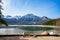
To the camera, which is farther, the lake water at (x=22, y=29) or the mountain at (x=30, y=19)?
the mountain at (x=30, y=19)

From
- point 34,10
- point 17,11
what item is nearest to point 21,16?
point 17,11

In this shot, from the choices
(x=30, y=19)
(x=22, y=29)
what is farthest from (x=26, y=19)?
(x=22, y=29)

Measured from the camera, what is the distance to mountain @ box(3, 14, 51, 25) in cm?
557

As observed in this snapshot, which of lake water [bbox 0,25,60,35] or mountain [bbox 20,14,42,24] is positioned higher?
mountain [bbox 20,14,42,24]

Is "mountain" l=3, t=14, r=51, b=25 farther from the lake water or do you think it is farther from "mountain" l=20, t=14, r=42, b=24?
the lake water

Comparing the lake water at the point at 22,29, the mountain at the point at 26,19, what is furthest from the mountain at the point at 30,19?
the lake water at the point at 22,29

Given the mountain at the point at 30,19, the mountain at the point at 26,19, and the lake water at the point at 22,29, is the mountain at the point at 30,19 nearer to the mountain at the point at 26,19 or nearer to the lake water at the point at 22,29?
the mountain at the point at 26,19

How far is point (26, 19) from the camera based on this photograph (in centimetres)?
583

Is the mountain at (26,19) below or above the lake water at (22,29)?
above

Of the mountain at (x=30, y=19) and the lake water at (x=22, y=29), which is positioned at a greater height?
the mountain at (x=30, y=19)

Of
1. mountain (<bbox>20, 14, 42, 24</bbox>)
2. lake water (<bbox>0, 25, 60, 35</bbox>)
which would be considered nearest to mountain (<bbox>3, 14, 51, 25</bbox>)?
mountain (<bbox>20, 14, 42, 24</bbox>)

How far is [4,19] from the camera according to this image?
5.60 meters

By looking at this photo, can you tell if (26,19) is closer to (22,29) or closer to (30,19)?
(30,19)

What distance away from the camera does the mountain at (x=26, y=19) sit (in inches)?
219
